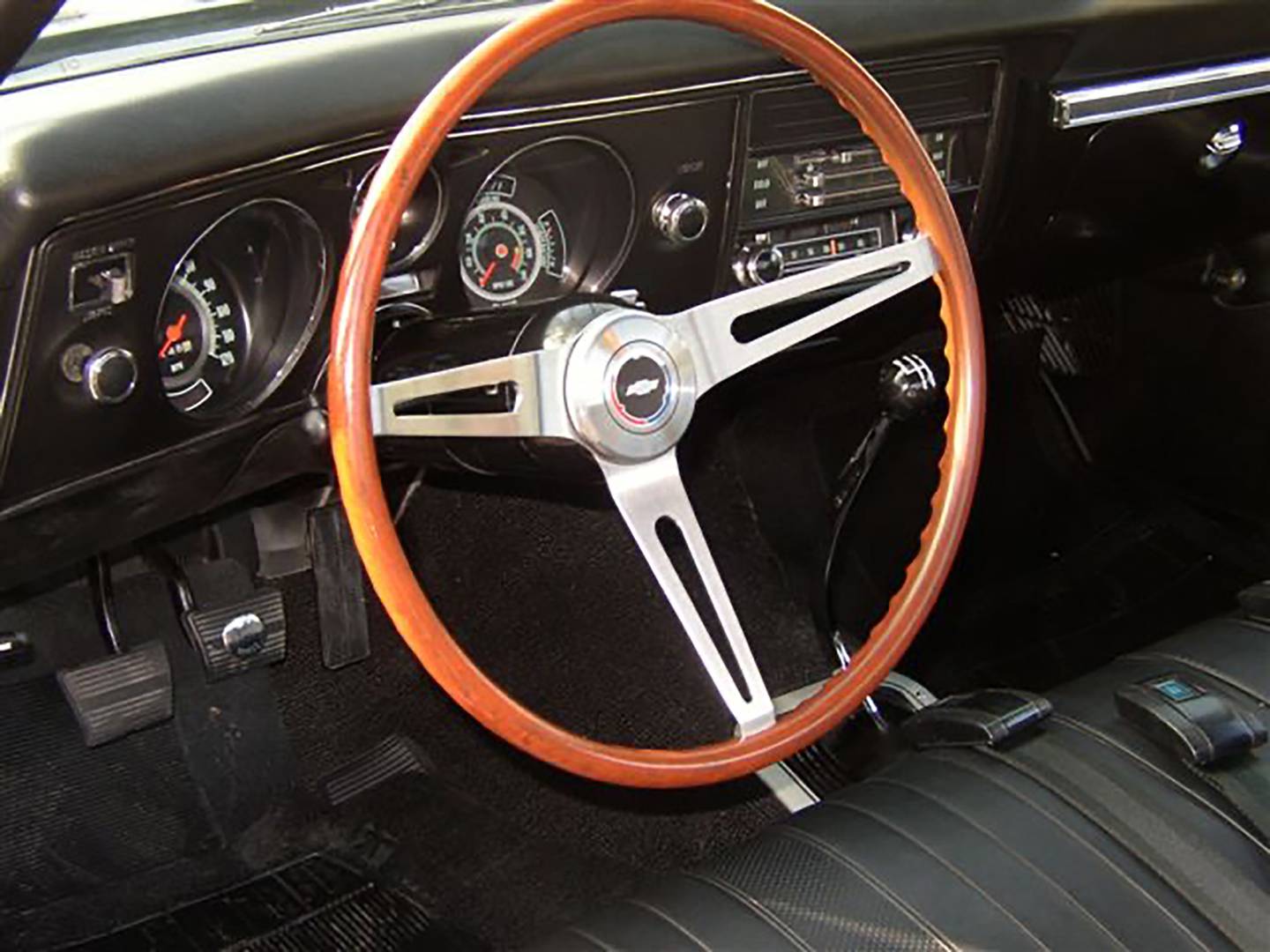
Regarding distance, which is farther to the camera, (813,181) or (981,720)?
(813,181)

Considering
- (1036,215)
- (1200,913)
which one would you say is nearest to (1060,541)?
(1036,215)

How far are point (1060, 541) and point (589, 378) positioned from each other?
1.64 metres

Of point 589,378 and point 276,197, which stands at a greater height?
point 276,197

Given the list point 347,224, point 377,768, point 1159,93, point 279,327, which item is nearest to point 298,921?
point 377,768

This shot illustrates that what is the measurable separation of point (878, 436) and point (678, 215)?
0.77 metres

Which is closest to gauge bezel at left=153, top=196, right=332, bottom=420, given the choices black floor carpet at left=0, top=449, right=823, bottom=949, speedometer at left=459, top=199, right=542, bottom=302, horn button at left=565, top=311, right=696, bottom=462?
speedometer at left=459, top=199, right=542, bottom=302

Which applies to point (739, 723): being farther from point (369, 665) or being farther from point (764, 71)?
point (369, 665)

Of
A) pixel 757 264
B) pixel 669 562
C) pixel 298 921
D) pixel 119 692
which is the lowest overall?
pixel 298 921

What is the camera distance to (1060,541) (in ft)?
9.12

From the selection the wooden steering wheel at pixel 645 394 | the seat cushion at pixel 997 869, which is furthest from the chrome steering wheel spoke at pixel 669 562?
the seat cushion at pixel 997 869

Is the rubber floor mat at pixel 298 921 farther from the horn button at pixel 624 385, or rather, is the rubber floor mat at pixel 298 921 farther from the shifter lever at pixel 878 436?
the horn button at pixel 624 385

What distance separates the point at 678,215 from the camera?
1.71m

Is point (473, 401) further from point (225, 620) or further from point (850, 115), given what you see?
point (225, 620)

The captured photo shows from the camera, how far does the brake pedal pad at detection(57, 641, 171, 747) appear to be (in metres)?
1.96
